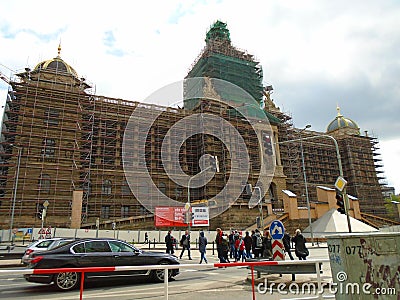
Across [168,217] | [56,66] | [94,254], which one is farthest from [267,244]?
[56,66]

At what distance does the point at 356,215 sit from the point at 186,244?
28.9m

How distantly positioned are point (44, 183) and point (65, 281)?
29663 mm

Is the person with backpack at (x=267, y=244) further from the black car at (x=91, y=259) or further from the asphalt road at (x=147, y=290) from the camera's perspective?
the black car at (x=91, y=259)

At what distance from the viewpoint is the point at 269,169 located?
47375mm

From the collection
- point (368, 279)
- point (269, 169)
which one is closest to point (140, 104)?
point (269, 169)

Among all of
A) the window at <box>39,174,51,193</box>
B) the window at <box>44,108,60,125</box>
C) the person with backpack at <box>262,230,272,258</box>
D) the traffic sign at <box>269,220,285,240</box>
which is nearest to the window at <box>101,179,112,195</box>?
the window at <box>39,174,51,193</box>

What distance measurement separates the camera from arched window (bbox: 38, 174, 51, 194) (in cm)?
3410

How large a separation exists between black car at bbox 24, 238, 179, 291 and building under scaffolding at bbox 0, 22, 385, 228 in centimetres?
2357

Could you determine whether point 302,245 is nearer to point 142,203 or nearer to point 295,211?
point 295,211

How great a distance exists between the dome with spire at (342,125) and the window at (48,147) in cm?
5447

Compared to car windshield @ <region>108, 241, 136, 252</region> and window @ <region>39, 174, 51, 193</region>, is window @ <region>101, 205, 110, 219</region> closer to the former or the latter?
window @ <region>39, 174, 51, 193</region>

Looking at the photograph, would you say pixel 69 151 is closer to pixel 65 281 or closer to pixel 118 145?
pixel 118 145

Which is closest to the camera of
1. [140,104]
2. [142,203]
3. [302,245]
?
[302,245]

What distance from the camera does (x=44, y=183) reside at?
114 feet
